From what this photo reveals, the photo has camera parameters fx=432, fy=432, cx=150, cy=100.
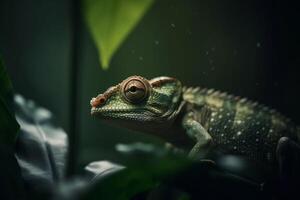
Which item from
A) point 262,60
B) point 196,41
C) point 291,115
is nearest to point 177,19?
point 196,41

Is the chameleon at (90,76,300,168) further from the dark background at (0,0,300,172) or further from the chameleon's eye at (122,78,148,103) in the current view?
the dark background at (0,0,300,172)

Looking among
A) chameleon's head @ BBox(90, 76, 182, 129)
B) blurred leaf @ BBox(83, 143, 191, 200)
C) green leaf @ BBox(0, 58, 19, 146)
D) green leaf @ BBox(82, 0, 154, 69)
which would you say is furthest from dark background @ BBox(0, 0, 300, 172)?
green leaf @ BBox(82, 0, 154, 69)

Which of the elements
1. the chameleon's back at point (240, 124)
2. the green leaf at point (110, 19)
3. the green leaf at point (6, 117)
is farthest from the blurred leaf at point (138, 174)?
the chameleon's back at point (240, 124)

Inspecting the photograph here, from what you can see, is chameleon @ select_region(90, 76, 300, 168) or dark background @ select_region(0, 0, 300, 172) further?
dark background @ select_region(0, 0, 300, 172)

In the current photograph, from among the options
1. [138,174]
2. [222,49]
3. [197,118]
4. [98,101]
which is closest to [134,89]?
[98,101]

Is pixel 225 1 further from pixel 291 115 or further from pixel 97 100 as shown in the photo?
pixel 97 100
